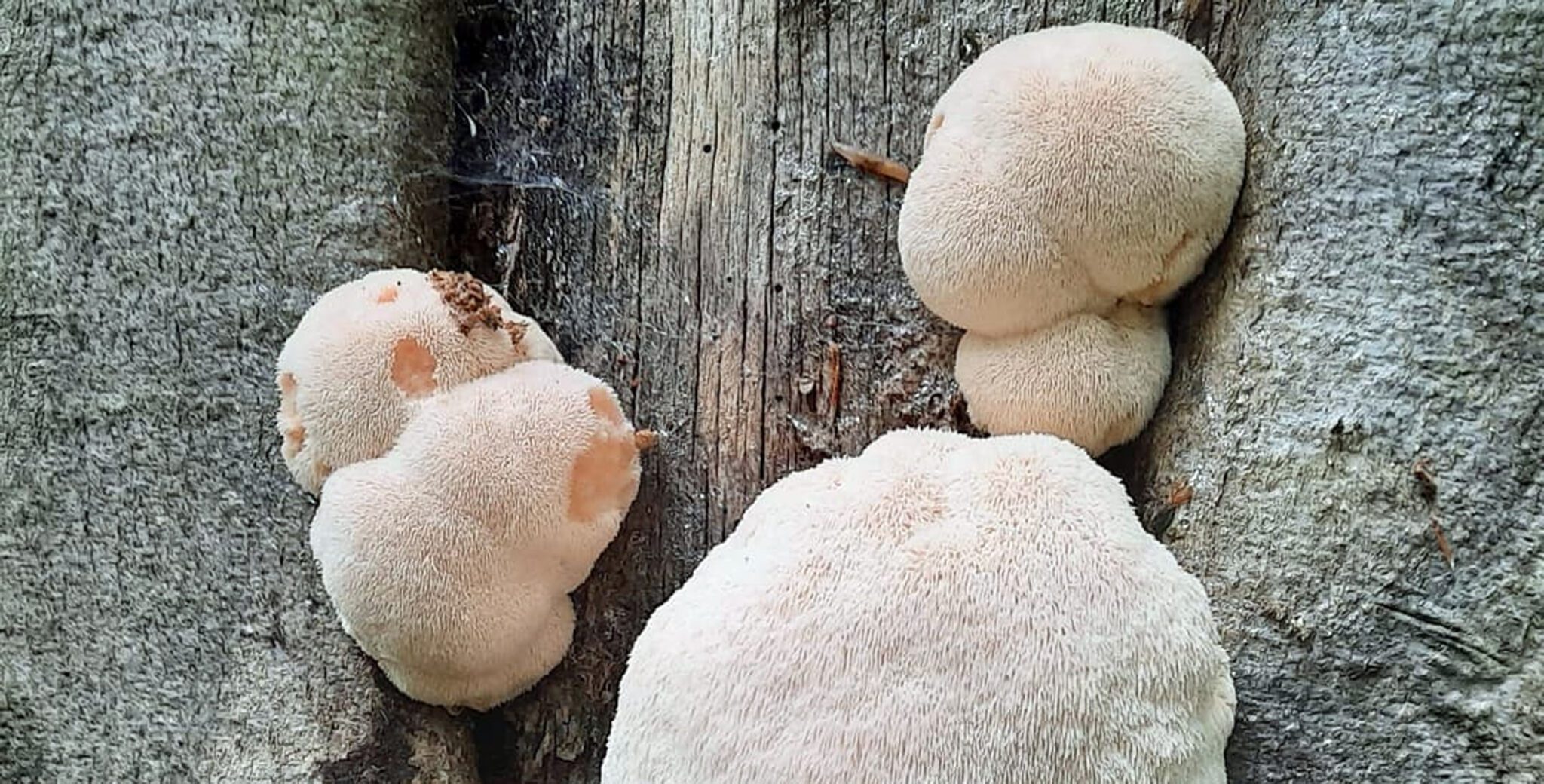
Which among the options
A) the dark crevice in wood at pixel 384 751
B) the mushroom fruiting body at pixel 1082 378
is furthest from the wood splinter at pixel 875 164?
the dark crevice in wood at pixel 384 751

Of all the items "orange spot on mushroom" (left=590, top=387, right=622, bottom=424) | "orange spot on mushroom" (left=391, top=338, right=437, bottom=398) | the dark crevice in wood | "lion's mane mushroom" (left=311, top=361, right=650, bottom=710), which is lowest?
the dark crevice in wood

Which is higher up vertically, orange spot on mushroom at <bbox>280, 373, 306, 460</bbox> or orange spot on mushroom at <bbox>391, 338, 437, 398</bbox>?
orange spot on mushroom at <bbox>391, 338, 437, 398</bbox>

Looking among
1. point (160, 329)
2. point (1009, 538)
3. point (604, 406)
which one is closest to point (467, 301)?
point (604, 406)

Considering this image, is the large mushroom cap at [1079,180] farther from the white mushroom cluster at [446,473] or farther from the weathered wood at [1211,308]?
the white mushroom cluster at [446,473]

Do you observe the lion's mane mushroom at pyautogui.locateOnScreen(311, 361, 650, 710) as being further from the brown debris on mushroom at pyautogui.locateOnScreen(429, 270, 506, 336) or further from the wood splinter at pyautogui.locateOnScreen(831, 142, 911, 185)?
the wood splinter at pyautogui.locateOnScreen(831, 142, 911, 185)

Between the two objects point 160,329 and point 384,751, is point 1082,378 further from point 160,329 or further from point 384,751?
point 160,329

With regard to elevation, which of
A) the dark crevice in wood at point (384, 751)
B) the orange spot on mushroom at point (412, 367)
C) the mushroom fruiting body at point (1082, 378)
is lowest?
the dark crevice in wood at point (384, 751)

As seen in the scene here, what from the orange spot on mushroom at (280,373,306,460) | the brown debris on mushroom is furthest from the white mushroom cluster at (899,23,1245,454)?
the orange spot on mushroom at (280,373,306,460)
